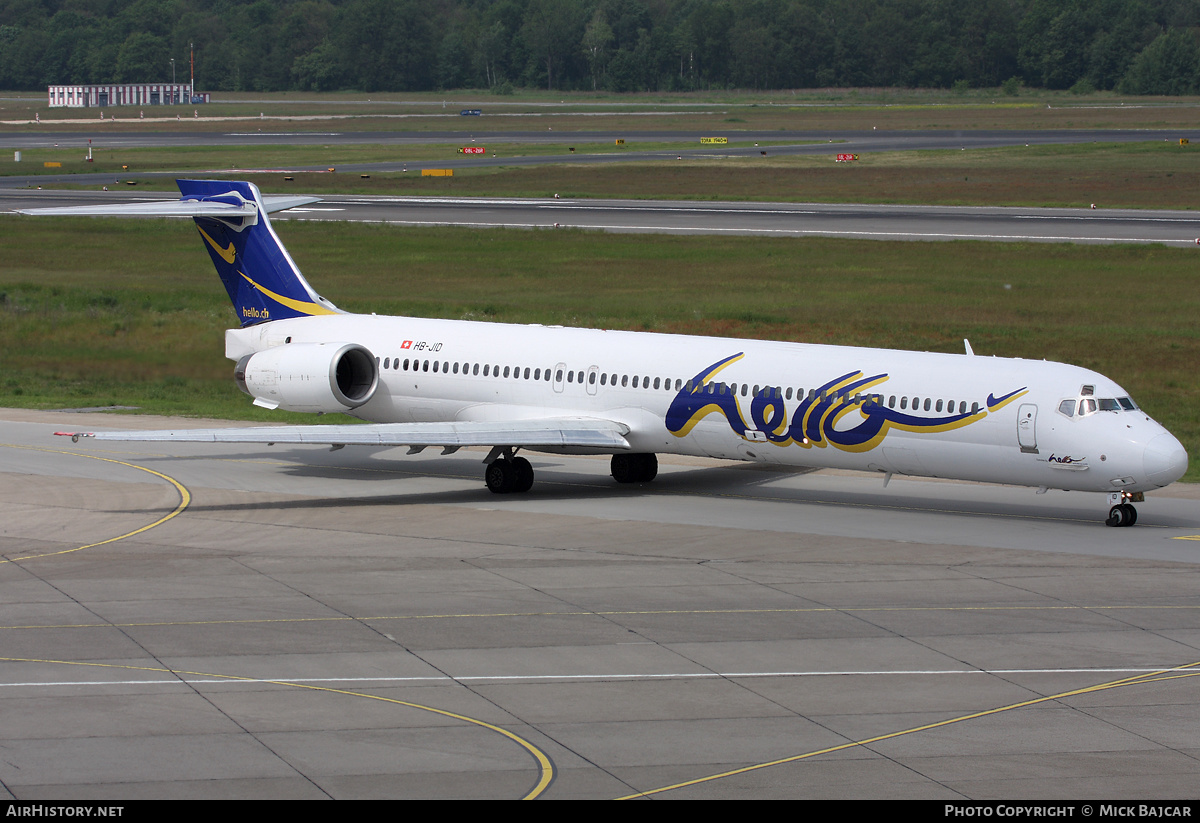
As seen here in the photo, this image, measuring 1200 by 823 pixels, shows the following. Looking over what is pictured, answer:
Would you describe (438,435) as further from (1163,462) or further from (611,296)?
(611,296)

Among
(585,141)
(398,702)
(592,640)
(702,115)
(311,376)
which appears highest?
(702,115)

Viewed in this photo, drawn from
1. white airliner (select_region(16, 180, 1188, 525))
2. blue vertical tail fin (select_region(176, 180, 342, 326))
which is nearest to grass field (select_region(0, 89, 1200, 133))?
blue vertical tail fin (select_region(176, 180, 342, 326))

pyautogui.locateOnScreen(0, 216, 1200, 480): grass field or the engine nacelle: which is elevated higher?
pyautogui.locateOnScreen(0, 216, 1200, 480): grass field

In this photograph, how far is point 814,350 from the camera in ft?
104

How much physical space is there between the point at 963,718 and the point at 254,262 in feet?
81.8

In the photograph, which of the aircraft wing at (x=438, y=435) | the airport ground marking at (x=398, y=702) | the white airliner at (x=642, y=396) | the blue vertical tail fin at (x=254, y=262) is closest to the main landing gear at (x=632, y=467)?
the white airliner at (x=642, y=396)

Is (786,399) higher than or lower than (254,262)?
lower

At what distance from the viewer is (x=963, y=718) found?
1792 cm

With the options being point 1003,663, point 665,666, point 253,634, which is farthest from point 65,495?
point 1003,663

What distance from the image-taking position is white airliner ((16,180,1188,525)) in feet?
93.4

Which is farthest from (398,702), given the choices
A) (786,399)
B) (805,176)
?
(805,176)

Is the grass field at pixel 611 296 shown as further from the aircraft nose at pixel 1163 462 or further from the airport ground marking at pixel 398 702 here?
the airport ground marking at pixel 398 702

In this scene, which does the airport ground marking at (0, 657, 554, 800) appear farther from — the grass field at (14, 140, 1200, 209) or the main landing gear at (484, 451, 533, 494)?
the grass field at (14, 140, 1200, 209)

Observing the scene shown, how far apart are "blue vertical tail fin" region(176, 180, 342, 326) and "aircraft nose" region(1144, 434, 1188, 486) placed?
20337mm
